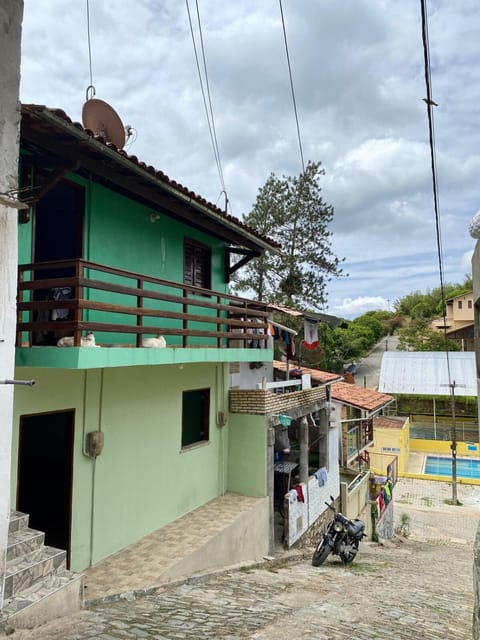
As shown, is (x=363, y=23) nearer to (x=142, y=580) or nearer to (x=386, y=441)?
(x=142, y=580)

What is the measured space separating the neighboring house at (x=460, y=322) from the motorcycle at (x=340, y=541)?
1623 inches

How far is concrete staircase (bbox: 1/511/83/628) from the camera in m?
4.35

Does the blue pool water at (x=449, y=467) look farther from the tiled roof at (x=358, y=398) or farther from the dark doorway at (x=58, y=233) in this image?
the dark doorway at (x=58, y=233)

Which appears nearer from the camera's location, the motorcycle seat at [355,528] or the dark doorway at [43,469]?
the dark doorway at [43,469]

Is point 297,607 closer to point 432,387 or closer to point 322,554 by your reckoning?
point 322,554

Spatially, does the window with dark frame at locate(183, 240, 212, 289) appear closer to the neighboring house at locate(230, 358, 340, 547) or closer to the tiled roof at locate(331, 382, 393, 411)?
the neighboring house at locate(230, 358, 340, 547)

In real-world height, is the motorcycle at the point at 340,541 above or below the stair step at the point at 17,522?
below

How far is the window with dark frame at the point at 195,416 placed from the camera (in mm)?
10398

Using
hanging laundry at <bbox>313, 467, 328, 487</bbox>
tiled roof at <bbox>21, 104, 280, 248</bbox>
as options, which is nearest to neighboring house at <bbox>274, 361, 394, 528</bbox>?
hanging laundry at <bbox>313, 467, 328, 487</bbox>

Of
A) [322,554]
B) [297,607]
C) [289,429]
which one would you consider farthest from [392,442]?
[297,607]

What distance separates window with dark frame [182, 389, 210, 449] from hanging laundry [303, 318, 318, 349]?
501 centimetres

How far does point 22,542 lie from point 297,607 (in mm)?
3889

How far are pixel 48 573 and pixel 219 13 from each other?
7.70 meters

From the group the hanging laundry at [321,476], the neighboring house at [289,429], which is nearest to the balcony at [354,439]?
the neighboring house at [289,429]
